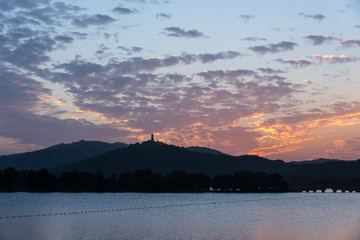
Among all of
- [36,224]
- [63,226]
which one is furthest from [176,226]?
[36,224]

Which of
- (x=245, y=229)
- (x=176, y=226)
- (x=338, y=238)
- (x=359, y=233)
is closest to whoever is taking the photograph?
(x=338, y=238)

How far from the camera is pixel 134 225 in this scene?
3812 inches

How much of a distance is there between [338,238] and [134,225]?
39.6 m

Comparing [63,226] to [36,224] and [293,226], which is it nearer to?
[36,224]

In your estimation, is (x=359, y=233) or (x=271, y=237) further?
(x=359, y=233)

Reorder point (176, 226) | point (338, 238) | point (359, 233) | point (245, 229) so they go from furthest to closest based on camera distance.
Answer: point (176, 226) → point (245, 229) → point (359, 233) → point (338, 238)

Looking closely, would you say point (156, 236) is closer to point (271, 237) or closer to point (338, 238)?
point (271, 237)

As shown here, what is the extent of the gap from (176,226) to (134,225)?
8.50 meters

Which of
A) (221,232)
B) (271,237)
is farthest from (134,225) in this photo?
(271,237)

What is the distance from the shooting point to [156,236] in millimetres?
78312

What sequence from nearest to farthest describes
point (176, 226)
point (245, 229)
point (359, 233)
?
1. point (359, 233)
2. point (245, 229)
3. point (176, 226)

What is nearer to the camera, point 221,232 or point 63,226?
point 221,232

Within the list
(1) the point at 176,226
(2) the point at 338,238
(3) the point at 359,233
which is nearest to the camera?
(2) the point at 338,238

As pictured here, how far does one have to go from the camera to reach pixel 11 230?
85.1 meters
